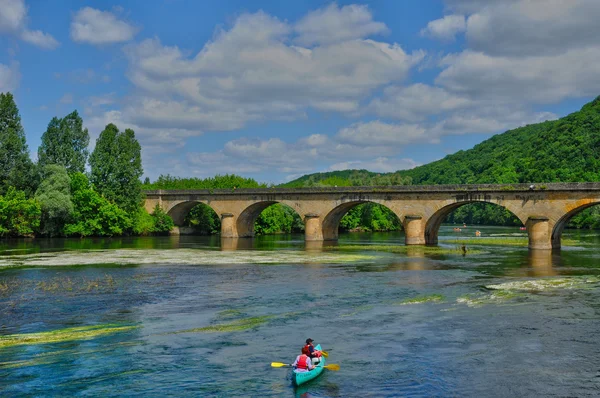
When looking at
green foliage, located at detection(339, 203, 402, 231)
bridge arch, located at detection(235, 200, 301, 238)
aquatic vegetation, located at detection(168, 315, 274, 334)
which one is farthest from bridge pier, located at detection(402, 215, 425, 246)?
aquatic vegetation, located at detection(168, 315, 274, 334)

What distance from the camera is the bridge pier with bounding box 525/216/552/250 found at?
55.9 meters

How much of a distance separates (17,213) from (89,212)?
345 inches

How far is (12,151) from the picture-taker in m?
71.7

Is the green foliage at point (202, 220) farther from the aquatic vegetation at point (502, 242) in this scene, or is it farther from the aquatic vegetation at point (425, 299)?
the aquatic vegetation at point (425, 299)

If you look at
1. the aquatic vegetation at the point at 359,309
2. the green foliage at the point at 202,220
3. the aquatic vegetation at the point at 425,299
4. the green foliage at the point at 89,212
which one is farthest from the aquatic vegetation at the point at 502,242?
the aquatic vegetation at the point at 359,309

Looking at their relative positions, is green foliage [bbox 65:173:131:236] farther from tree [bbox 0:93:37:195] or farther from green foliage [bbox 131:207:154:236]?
tree [bbox 0:93:37:195]

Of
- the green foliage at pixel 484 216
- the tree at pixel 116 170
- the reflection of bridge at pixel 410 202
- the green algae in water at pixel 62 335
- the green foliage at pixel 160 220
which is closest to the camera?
the green algae in water at pixel 62 335

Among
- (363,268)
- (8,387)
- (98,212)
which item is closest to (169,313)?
(8,387)

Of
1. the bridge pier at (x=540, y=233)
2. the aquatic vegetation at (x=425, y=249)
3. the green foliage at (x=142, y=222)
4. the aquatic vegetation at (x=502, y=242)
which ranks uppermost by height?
the green foliage at (x=142, y=222)

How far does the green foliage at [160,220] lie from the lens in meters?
86.9

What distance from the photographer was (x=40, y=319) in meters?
24.5

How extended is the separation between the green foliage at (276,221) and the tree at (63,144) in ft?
Answer: 88.0

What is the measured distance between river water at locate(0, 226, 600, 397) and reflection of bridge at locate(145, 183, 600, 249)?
550 inches

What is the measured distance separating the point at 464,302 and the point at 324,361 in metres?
12.2
